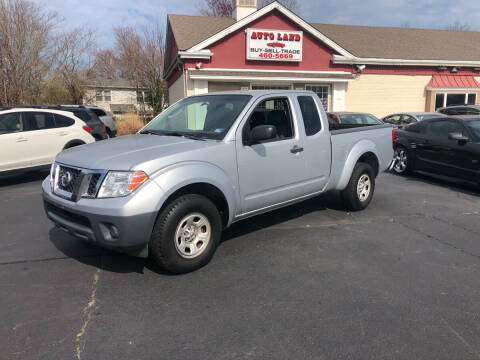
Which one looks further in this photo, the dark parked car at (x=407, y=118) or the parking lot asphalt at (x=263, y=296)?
the dark parked car at (x=407, y=118)

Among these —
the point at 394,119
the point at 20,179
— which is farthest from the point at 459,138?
the point at 20,179

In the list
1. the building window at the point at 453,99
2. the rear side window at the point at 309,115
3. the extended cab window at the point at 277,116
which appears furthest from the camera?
the building window at the point at 453,99

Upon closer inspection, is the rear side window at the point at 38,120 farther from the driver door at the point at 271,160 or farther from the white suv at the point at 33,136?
the driver door at the point at 271,160

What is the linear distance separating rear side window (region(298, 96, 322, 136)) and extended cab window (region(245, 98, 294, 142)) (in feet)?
0.78

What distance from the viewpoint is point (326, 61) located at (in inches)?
679

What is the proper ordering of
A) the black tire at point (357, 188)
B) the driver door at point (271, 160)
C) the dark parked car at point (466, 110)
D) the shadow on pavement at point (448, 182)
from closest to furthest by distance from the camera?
the driver door at point (271, 160)
the black tire at point (357, 188)
the shadow on pavement at point (448, 182)
the dark parked car at point (466, 110)

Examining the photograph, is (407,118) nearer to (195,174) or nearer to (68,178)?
(195,174)

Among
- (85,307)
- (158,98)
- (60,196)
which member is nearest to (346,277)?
(85,307)

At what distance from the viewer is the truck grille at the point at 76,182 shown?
3.41m

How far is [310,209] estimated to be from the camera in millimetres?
6125

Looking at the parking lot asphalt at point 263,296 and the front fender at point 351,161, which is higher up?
the front fender at point 351,161

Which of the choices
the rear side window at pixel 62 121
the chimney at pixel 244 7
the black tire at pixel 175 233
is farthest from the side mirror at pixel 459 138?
the chimney at pixel 244 7

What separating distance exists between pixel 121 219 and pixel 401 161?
791 centimetres

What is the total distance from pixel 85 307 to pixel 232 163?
1.95 m
